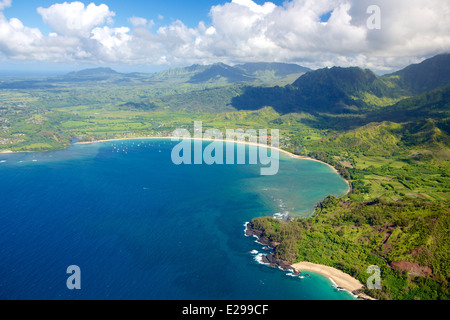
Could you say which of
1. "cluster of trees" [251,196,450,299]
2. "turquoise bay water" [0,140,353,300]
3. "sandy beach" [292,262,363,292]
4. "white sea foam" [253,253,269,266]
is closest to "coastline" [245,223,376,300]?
"sandy beach" [292,262,363,292]

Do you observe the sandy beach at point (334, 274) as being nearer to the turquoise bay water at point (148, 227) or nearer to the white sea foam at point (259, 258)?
the turquoise bay water at point (148, 227)

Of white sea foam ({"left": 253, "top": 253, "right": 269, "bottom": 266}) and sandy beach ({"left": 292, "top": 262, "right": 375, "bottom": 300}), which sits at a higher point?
white sea foam ({"left": 253, "top": 253, "right": 269, "bottom": 266})

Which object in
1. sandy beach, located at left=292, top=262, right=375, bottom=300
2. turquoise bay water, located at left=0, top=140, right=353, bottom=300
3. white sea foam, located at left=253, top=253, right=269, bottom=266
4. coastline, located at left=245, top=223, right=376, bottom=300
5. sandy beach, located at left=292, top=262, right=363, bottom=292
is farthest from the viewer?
white sea foam, located at left=253, top=253, right=269, bottom=266

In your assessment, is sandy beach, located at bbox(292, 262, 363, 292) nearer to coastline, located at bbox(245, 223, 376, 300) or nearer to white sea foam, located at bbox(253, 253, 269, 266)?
coastline, located at bbox(245, 223, 376, 300)

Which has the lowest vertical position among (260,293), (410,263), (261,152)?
(260,293)

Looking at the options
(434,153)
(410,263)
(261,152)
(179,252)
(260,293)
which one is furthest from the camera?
(261,152)

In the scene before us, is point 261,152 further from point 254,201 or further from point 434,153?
point 434,153

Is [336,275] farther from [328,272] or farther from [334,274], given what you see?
[328,272]

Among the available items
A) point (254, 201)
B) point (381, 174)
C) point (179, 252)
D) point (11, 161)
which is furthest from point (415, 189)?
point (11, 161)
